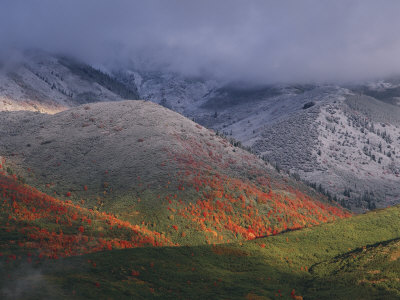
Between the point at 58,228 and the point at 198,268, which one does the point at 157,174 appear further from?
the point at 198,268

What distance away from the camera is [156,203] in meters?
56.8

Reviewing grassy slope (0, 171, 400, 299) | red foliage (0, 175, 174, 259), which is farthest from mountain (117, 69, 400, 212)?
red foliage (0, 175, 174, 259)

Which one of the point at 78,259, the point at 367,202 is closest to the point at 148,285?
the point at 78,259

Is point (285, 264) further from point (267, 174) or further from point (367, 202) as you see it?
point (367, 202)

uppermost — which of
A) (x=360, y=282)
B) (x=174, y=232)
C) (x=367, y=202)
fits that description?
(x=360, y=282)

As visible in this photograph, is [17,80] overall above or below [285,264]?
above

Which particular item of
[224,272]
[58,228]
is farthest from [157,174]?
[224,272]

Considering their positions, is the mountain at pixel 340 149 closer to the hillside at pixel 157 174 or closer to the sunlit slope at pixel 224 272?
the hillside at pixel 157 174

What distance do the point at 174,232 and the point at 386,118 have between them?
599ft

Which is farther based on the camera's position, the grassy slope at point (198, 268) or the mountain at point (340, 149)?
the mountain at point (340, 149)

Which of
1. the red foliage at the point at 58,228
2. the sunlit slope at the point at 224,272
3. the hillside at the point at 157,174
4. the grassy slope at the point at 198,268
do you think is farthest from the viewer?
the hillside at the point at 157,174

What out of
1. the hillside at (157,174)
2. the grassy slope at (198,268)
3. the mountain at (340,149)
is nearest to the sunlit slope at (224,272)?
the grassy slope at (198,268)

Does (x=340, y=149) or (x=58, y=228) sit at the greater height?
(x=58, y=228)

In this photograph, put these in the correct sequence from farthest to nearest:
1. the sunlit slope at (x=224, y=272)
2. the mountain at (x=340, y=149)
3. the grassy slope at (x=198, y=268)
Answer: the mountain at (x=340, y=149)
the grassy slope at (x=198, y=268)
the sunlit slope at (x=224, y=272)
